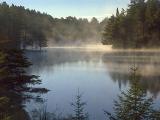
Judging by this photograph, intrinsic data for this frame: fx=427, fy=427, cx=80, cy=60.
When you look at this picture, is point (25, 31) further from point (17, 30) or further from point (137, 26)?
point (137, 26)

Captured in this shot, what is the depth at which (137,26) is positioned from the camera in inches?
4171

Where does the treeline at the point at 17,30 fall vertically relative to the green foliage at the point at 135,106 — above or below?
above

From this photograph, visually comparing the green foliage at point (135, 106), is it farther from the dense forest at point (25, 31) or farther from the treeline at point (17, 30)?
the treeline at point (17, 30)

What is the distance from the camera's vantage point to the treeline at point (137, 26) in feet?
337

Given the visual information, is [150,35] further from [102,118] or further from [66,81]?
[102,118]

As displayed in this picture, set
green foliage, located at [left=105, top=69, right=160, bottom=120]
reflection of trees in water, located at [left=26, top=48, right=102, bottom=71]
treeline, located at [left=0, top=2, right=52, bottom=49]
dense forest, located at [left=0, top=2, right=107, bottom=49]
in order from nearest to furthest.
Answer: green foliage, located at [left=105, top=69, right=160, bottom=120] → reflection of trees in water, located at [left=26, top=48, right=102, bottom=71] → treeline, located at [left=0, top=2, right=52, bottom=49] → dense forest, located at [left=0, top=2, right=107, bottom=49]

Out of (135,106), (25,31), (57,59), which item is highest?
(25,31)

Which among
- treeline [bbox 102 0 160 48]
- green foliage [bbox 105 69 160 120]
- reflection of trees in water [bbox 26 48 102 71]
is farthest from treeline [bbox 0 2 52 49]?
green foliage [bbox 105 69 160 120]

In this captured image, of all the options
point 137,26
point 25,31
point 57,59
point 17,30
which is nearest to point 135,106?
point 57,59

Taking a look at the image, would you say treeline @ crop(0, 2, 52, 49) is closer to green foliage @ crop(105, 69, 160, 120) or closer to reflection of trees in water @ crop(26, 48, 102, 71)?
reflection of trees in water @ crop(26, 48, 102, 71)

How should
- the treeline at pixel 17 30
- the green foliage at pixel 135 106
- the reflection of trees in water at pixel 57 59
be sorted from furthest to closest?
1. the treeline at pixel 17 30
2. the reflection of trees in water at pixel 57 59
3. the green foliage at pixel 135 106

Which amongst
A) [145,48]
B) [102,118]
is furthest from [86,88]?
[145,48]

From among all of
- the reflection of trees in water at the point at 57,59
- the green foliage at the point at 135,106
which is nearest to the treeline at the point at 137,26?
the reflection of trees in water at the point at 57,59

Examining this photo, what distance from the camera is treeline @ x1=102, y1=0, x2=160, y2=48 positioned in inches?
4040
